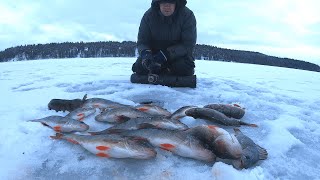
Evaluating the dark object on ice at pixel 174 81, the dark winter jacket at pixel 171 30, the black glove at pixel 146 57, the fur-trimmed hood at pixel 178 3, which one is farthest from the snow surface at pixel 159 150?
the fur-trimmed hood at pixel 178 3

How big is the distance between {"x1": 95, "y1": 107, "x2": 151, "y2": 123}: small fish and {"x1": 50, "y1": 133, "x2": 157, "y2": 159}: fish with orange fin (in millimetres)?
885

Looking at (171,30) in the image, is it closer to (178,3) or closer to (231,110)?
(178,3)

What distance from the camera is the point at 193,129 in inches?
141

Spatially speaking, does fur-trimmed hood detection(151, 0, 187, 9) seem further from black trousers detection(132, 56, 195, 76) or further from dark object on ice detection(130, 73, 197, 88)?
dark object on ice detection(130, 73, 197, 88)

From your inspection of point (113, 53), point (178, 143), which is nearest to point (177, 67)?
point (178, 143)

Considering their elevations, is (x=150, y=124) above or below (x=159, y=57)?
below

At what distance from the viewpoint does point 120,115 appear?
4383mm

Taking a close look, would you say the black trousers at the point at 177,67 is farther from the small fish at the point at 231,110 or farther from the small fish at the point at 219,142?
the small fish at the point at 219,142

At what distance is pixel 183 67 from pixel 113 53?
4506 cm

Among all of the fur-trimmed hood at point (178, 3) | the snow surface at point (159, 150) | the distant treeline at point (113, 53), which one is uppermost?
the fur-trimmed hood at point (178, 3)

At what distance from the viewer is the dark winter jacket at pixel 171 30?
7.10m

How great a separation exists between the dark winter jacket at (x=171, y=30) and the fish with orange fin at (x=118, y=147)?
3926 millimetres

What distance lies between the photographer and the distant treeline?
145 ft

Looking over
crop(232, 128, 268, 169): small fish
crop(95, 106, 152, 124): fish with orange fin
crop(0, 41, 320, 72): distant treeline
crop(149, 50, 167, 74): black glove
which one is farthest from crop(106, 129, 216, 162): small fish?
crop(0, 41, 320, 72): distant treeline
